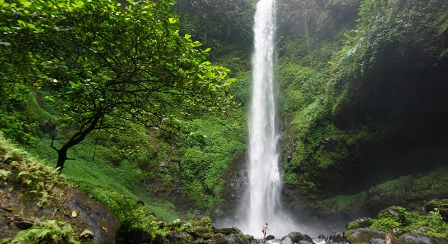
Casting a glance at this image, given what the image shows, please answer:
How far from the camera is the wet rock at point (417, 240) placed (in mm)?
8320

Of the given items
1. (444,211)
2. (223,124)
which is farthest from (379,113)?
(223,124)

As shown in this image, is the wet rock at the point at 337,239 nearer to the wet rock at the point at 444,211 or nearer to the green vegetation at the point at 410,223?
the green vegetation at the point at 410,223

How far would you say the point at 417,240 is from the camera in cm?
840

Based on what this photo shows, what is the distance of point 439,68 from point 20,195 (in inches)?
640

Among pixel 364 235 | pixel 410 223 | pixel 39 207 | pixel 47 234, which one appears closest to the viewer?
pixel 47 234

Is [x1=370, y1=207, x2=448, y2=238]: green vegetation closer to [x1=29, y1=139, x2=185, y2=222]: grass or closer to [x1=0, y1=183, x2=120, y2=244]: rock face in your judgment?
[x1=29, y1=139, x2=185, y2=222]: grass

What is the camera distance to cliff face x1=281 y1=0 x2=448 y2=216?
12.8 m

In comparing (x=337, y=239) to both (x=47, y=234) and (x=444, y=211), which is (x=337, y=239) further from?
(x=47, y=234)

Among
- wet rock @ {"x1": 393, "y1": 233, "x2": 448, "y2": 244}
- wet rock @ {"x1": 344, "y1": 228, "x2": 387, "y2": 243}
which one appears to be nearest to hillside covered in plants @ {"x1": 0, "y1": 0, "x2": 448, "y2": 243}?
wet rock @ {"x1": 344, "y1": 228, "x2": 387, "y2": 243}

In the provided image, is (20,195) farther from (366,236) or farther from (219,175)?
(219,175)

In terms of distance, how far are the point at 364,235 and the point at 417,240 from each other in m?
1.91

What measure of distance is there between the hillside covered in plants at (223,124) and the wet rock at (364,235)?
134 mm

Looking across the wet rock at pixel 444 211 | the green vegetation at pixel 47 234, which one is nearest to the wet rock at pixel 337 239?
the wet rock at pixel 444 211

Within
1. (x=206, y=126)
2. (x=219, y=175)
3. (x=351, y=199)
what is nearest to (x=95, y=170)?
(x=219, y=175)
